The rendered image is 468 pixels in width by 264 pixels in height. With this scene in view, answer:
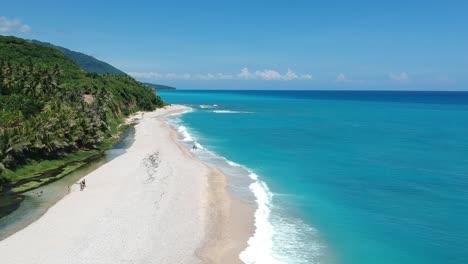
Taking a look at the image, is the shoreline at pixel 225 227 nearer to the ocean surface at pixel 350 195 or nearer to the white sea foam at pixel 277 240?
the white sea foam at pixel 277 240

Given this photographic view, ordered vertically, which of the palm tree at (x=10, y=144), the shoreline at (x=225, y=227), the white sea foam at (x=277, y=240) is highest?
the palm tree at (x=10, y=144)

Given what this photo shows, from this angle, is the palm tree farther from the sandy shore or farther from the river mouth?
the sandy shore

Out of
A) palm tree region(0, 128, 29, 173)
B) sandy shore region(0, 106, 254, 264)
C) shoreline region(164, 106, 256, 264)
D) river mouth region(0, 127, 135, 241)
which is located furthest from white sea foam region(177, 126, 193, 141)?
shoreline region(164, 106, 256, 264)

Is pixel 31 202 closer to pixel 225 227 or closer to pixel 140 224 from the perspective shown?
pixel 140 224

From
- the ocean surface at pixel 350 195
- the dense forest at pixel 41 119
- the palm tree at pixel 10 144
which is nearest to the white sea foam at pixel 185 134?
the ocean surface at pixel 350 195

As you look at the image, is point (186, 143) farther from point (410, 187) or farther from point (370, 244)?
point (370, 244)

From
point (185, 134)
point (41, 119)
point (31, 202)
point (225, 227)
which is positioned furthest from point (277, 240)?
point (185, 134)

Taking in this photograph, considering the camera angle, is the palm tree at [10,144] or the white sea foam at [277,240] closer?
the white sea foam at [277,240]
